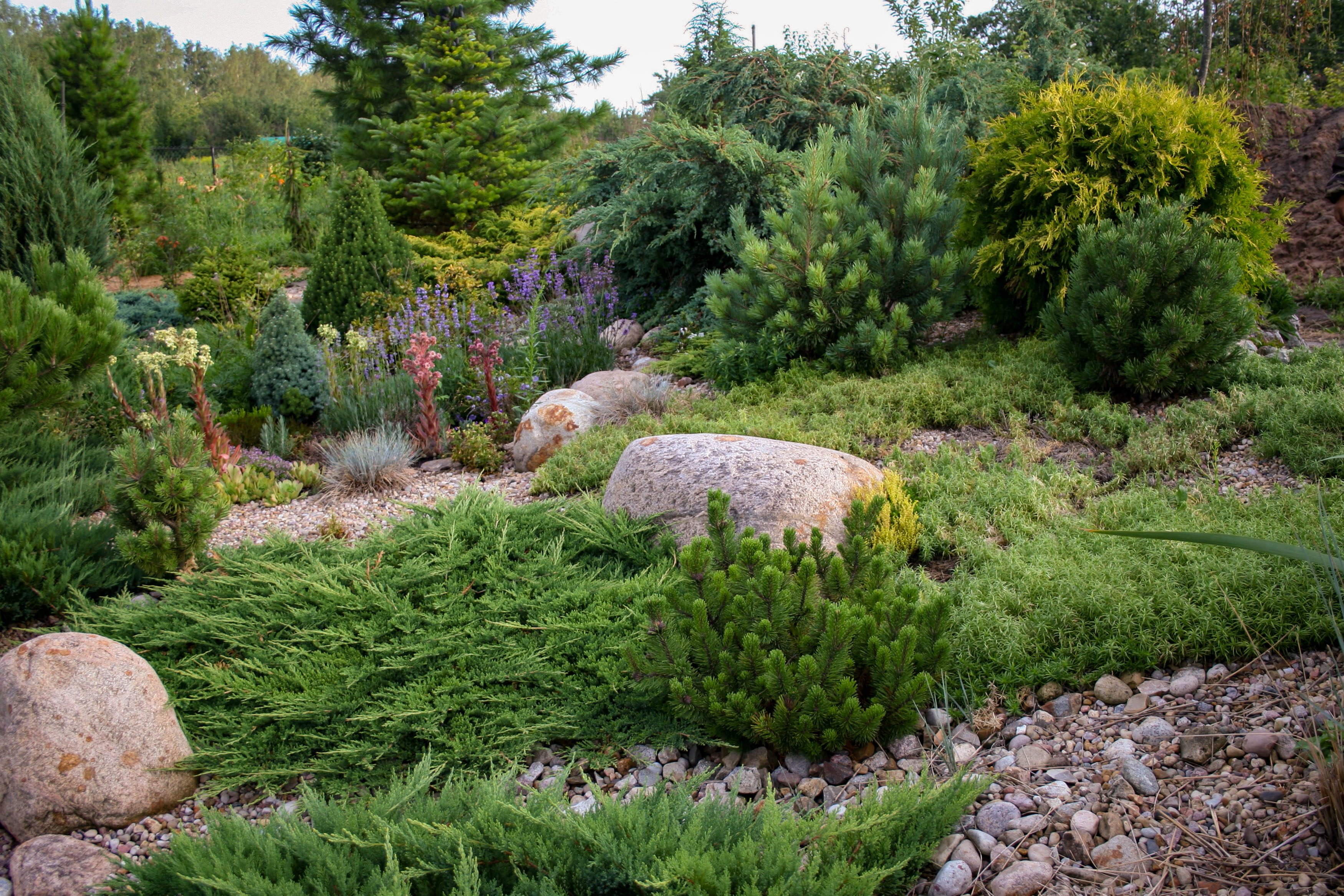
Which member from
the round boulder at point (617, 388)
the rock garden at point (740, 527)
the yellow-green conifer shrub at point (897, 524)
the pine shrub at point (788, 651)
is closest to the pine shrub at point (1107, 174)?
the rock garden at point (740, 527)

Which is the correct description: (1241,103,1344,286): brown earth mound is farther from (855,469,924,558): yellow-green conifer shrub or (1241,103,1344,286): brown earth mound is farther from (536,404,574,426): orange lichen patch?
(536,404,574,426): orange lichen patch

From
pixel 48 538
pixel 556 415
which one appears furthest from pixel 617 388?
pixel 48 538

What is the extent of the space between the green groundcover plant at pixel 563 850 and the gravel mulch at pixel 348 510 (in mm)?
2797

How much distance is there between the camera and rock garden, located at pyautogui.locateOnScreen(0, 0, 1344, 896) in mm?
1914

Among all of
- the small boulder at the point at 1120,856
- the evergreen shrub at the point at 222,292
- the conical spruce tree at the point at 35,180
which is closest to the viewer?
the small boulder at the point at 1120,856

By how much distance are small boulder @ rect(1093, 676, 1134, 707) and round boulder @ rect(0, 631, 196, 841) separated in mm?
3002

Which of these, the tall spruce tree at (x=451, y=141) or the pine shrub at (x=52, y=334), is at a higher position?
the tall spruce tree at (x=451, y=141)

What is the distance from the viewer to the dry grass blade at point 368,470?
5.43 meters

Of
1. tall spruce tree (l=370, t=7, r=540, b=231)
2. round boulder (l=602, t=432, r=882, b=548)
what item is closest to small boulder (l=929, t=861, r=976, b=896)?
round boulder (l=602, t=432, r=882, b=548)

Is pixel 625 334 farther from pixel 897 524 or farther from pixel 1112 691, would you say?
pixel 1112 691

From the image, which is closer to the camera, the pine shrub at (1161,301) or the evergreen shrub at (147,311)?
the pine shrub at (1161,301)

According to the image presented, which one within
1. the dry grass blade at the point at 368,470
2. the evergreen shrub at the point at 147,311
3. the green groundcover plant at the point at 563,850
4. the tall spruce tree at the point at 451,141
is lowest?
the green groundcover plant at the point at 563,850

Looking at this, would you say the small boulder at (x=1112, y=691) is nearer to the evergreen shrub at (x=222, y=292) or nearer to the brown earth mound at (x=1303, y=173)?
the brown earth mound at (x=1303, y=173)

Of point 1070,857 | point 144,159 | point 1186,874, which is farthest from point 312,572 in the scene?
A: point 144,159
